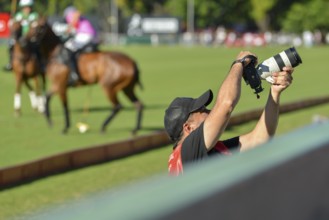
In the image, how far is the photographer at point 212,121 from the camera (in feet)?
14.1

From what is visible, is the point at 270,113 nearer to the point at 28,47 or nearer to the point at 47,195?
the point at 47,195

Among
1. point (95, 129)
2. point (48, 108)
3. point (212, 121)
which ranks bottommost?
point (95, 129)

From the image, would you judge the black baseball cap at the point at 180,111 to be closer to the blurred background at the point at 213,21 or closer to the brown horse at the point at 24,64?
the brown horse at the point at 24,64

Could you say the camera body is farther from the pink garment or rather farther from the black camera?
the pink garment

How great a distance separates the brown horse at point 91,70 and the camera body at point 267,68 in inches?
422

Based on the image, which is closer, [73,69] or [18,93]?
[73,69]

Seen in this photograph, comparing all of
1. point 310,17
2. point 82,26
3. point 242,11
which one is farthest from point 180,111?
point 242,11

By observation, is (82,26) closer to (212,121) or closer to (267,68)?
(267,68)

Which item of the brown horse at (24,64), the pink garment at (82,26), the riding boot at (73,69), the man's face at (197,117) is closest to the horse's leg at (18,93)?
the brown horse at (24,64)

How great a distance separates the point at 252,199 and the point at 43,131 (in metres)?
13.6

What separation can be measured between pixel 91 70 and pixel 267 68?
11515 millimetres

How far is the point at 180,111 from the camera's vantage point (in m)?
4.80

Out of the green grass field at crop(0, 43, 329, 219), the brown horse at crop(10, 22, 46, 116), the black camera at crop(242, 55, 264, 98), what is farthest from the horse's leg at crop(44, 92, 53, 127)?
the black camera at crop(242, 55, 264, 98)

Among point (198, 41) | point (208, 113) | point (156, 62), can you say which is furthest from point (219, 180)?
point (198, 41)
